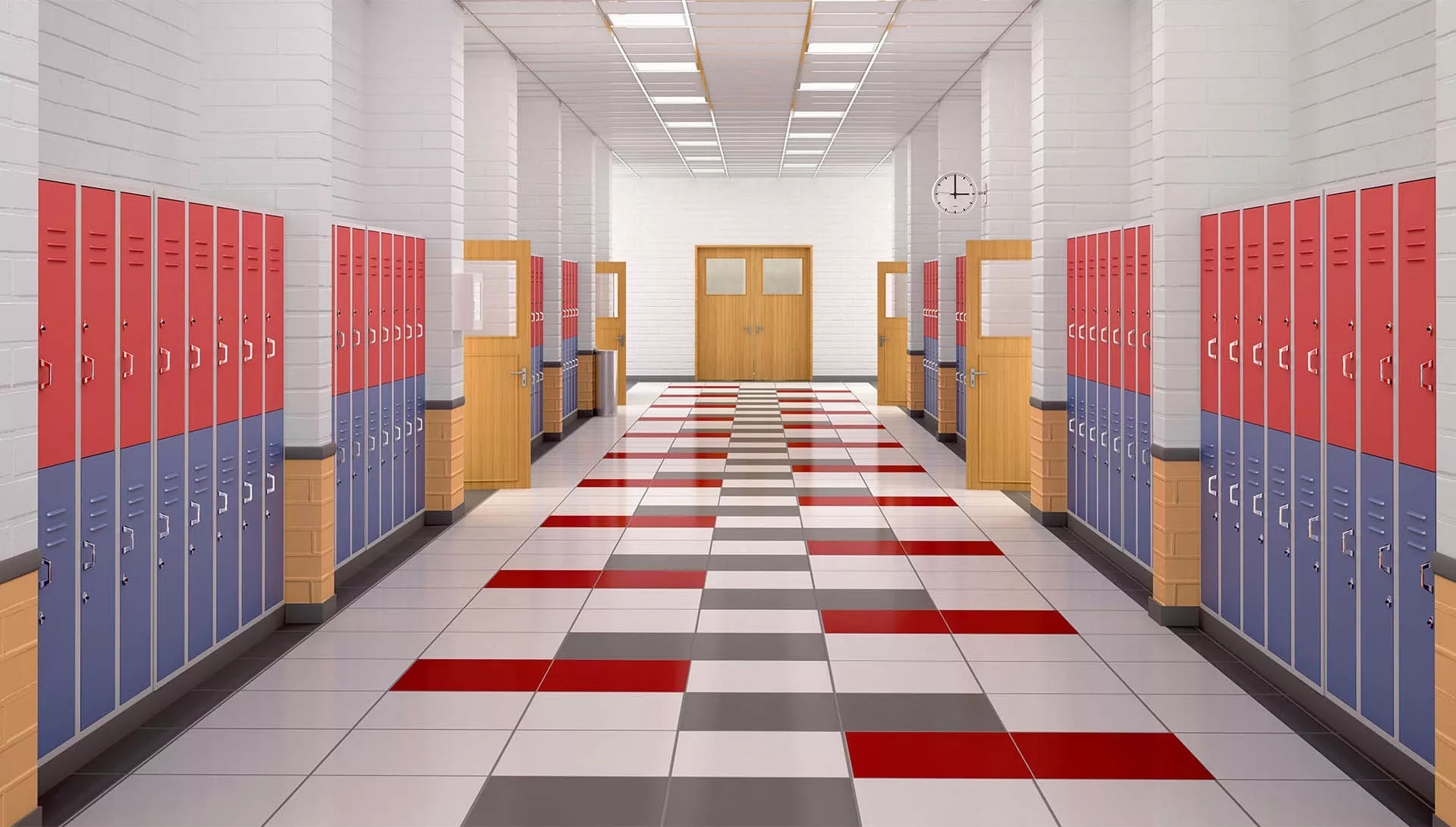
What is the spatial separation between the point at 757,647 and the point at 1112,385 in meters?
2.58

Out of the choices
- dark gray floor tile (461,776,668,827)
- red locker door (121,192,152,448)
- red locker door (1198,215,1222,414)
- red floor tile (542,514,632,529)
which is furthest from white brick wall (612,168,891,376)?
dark gray floor tile (461,776,668,827)

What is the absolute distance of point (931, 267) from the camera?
1234 centimetres

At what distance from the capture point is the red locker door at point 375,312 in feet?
18.9

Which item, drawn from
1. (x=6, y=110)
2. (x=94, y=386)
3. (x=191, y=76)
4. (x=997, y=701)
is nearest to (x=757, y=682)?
(x=997, y=701)

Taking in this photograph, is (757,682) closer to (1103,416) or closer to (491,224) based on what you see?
(1103,416)

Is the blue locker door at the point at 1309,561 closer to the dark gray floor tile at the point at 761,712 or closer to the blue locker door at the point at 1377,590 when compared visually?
the blue locker door at the point at 1377,590

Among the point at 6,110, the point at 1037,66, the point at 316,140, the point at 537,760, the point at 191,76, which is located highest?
the point at 1037,66

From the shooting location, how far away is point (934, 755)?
334 centimetres

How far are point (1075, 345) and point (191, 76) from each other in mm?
4761

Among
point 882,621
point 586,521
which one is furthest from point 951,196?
point 882,621

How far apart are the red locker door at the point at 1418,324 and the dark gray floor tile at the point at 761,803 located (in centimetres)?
175

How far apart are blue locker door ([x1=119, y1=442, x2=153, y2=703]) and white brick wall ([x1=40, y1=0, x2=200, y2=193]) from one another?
1.21 metres

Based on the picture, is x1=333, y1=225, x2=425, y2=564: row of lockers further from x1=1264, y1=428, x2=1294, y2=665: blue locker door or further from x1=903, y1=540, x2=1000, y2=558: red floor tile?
x1=1264, y1=428, x2=1294, y2=665: blue locker door

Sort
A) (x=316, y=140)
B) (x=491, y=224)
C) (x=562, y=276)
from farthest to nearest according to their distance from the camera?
(x=562, y=276), (x=491, y=224), (x=316, y=140)
